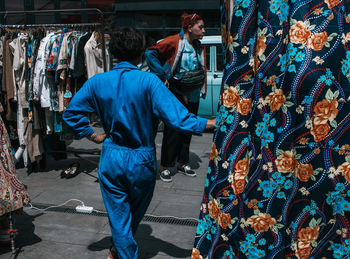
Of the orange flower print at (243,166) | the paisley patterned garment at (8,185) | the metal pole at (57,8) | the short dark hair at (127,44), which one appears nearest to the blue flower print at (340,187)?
the orange flower print at (243,166)

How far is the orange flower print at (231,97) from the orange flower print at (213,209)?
0.55 m

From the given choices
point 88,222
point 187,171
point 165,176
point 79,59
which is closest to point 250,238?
point 88,222

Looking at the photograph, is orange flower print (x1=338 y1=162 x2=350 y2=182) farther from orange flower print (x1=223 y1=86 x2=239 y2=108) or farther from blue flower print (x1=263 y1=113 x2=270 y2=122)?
orange flower print (x1=223 y1=86 x2=239 y2=108)

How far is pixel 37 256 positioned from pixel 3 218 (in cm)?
45

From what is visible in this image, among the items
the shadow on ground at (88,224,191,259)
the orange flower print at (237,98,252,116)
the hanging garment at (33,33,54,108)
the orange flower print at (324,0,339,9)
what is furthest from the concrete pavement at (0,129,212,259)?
the orange flower print at (324,0,339,9)

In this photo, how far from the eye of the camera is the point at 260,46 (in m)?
2.25

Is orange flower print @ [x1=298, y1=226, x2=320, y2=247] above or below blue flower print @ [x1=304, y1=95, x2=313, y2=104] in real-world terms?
below

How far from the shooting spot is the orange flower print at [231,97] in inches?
91.4

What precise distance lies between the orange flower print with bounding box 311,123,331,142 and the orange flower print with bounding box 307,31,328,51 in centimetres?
38

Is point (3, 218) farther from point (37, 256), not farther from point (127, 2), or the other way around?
point (127, 2)

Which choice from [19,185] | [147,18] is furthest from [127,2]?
[19,185]

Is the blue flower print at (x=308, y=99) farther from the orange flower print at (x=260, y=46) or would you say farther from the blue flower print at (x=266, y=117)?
the orange flower print at (x=260, y=46)

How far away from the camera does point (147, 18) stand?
47.6 feet

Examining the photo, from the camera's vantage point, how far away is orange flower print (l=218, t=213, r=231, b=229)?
7.89ft
